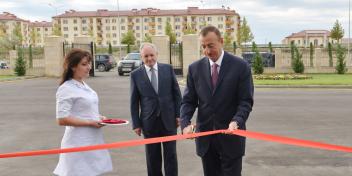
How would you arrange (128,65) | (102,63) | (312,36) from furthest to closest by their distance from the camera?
(312,36) → (102,63) → (128,65)

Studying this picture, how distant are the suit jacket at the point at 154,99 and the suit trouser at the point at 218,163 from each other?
1223 mm

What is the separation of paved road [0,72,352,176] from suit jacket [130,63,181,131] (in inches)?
45.8

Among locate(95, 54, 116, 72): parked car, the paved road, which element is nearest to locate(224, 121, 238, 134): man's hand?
the paved road

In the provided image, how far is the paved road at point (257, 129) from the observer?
20.6 feet

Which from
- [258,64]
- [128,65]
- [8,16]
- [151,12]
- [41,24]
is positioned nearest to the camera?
[258,64]

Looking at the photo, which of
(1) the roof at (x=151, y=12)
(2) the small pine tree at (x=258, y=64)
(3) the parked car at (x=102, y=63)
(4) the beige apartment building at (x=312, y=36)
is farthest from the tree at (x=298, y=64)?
(1) the roof at (x=151, y=12)

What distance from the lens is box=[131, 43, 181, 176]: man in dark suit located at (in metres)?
5.13

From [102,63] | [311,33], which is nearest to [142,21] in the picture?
[311,33]

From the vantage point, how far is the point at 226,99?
12.6 ft

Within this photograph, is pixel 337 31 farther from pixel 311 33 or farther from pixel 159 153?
pixel 311 33

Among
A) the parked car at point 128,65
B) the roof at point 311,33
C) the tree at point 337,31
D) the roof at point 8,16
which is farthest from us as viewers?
the roof at point 8,16

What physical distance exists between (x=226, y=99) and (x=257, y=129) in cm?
584

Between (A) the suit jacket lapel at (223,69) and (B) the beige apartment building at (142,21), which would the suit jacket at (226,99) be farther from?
(B) the beige apartment building at (142,21)

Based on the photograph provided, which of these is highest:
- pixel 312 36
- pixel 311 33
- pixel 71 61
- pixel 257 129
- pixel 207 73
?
A: pixel 311 33
